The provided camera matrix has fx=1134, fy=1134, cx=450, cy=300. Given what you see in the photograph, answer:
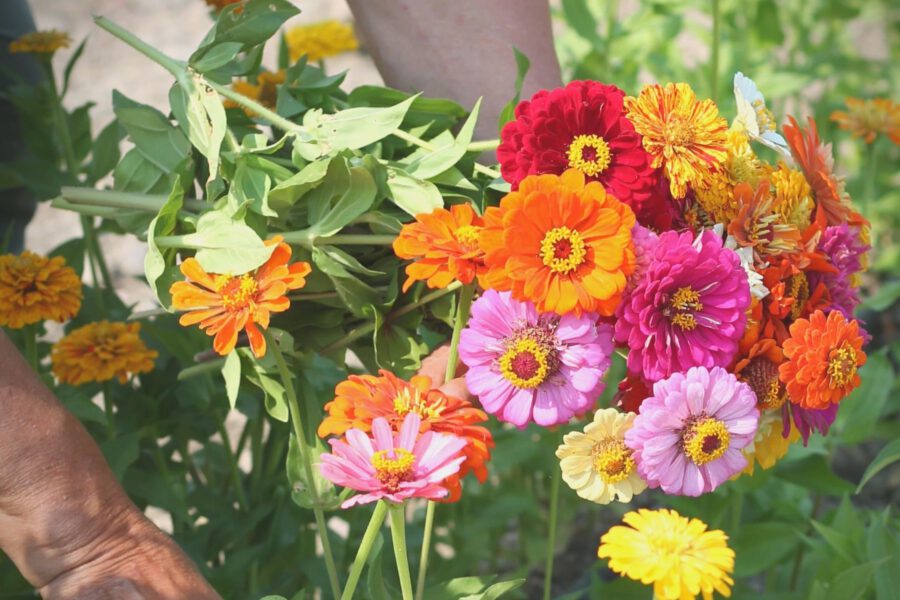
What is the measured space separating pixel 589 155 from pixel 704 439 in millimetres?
193

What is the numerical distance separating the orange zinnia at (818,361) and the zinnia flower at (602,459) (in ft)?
0.34

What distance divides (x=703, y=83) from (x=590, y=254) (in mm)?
1290

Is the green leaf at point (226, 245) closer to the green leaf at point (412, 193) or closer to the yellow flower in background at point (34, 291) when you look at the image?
the green leaf at point (412, 193)

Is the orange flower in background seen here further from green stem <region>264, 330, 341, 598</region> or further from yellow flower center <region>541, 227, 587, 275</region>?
green stem <region>264, 330, 341, 598</region>

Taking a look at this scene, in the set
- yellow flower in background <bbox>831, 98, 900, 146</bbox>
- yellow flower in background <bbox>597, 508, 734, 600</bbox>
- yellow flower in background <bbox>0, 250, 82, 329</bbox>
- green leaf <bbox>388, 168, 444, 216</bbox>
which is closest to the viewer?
yellow flower in background <bbox>597, 508, 734, 600</bbox>

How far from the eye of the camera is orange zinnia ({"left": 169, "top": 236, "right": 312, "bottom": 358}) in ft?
2.36

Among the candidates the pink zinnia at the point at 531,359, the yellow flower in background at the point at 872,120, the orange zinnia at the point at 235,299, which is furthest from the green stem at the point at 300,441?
the yellow flower in background at the point at 872,120

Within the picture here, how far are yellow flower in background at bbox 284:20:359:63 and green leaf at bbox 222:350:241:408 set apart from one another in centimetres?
77

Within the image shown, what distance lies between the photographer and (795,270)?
752 millimetres

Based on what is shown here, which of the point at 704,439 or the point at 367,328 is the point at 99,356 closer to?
the point at 367,328

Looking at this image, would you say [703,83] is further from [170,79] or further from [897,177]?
[170,79]

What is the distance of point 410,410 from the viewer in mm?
678

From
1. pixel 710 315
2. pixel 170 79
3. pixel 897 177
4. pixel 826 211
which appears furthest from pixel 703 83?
pixel 170 79

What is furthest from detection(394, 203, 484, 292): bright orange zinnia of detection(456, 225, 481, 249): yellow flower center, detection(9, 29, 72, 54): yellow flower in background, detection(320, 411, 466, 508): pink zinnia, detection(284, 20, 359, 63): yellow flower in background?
detection(284, 20, 359, 63): yellow flower in background
